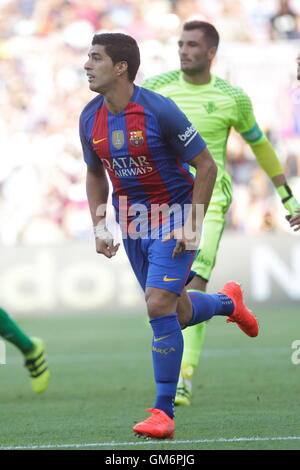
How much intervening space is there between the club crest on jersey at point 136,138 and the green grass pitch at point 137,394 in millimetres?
Result: 1501

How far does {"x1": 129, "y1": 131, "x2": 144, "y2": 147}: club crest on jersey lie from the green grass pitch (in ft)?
4.92

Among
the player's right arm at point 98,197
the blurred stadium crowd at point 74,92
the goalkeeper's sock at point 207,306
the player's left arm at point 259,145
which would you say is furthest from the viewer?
the blurred stadium crowd at point 74,92

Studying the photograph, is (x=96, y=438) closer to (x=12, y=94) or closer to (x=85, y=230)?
(x=85, y=230)

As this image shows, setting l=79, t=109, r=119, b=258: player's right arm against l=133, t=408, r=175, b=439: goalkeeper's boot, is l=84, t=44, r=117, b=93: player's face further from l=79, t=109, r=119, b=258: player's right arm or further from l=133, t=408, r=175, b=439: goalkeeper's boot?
l=133, t=408, r=175, b=439: goalkeeper's boot

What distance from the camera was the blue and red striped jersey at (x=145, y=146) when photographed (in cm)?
511

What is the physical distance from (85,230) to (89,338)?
16.1 ft

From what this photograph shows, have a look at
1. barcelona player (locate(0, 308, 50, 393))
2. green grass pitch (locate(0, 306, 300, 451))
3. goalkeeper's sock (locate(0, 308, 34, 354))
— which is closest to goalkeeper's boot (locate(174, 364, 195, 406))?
green grass pitch (locate(0, 306, 300, 451))

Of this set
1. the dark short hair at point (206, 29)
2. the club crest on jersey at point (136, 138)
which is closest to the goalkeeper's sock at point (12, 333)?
the club crest on jersey at point (136, 138)

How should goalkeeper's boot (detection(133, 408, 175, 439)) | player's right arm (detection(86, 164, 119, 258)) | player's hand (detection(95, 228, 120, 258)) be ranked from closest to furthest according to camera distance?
goalkeeper's boot (detection(133, 408, 175, 439))
player's hand (detection(95, 228, 120, 258))
player's right arm (detection(86, 164, 119, 258))

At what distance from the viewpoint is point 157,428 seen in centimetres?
479

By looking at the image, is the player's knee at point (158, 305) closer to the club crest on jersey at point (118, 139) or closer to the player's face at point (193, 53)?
the club crest on jersey at point (118, 139)

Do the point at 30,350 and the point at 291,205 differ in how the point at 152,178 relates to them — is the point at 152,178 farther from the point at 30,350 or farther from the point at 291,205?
the point at 30,350

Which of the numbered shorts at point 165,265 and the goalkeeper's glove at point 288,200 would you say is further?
the goalkeeper's glove at point 288,200

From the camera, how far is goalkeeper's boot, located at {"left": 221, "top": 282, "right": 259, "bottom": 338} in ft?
20.0
